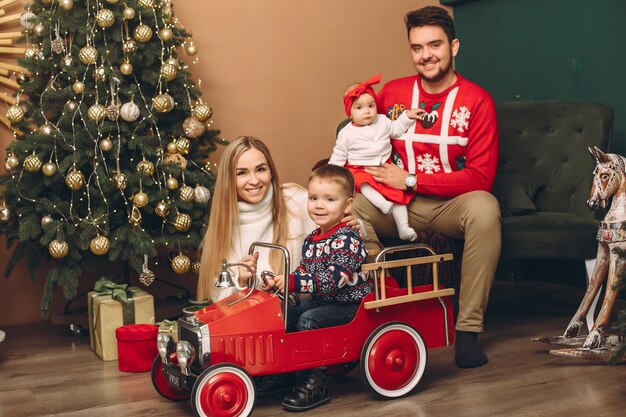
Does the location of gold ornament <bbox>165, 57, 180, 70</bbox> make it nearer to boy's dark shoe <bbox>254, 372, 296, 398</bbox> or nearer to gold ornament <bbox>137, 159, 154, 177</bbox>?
gold ornament <bbox>137, 159, 154, 177</bbox>

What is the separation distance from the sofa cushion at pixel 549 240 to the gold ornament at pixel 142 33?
5.84 feet

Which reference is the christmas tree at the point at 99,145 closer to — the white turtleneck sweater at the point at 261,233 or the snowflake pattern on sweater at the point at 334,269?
the white turtleneck sweater at the point at 261,233

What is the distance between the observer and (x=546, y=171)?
418 cm

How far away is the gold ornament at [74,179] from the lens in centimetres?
367

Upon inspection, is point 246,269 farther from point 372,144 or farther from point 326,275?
point 372,144

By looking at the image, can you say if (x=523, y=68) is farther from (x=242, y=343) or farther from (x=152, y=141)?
(x=242, y=343)

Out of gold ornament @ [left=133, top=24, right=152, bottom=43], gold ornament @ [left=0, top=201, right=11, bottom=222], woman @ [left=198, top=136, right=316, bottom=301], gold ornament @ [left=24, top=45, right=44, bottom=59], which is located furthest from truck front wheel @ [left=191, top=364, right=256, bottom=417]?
gold ornament @ [left=24, top=45, right=44, bottom=59]

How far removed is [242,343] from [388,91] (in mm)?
1567

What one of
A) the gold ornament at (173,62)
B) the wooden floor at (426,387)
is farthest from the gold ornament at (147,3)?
the wooden floor at (426,387)

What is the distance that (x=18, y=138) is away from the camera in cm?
392

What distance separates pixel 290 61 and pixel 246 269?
2.22 metres

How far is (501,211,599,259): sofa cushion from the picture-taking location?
11.9ft

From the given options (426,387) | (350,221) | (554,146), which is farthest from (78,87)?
(554,146)

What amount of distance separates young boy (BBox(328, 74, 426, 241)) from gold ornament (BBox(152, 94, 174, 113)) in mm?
797
